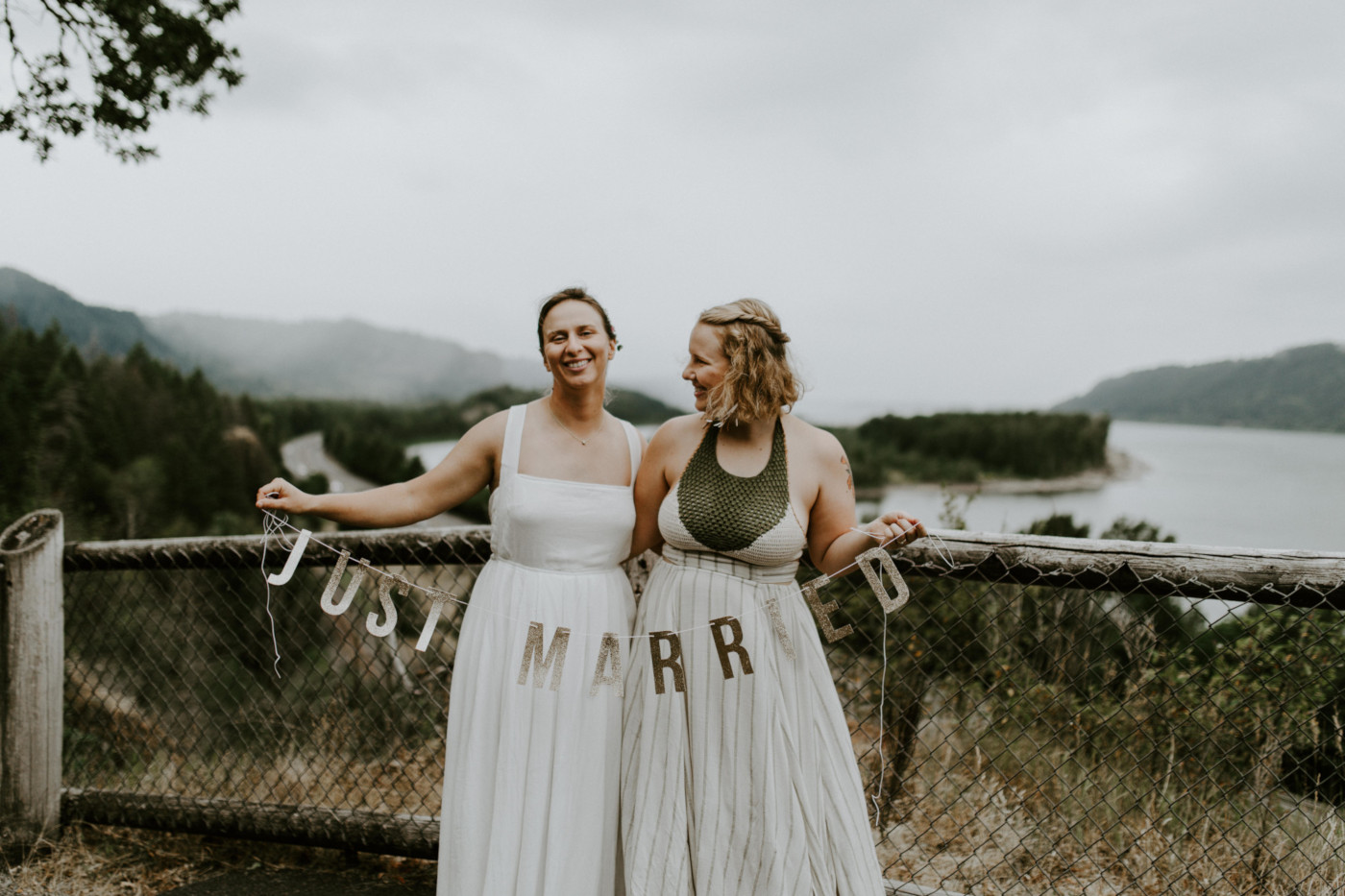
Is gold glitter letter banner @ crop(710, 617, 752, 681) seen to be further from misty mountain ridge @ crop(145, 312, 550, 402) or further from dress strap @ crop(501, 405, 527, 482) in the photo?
misty mountain ridge @ crop(145, 312, 550, 402)

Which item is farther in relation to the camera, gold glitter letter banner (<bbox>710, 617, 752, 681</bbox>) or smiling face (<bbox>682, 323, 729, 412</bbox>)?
smiling face (<bbox>682, 323, 729, 412</bbox>)

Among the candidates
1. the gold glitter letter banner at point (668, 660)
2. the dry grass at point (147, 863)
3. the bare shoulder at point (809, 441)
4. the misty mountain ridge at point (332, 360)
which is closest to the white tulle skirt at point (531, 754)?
the gold glitter letter banner at point (668, 660)

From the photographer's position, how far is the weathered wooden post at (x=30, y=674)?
2898 mm

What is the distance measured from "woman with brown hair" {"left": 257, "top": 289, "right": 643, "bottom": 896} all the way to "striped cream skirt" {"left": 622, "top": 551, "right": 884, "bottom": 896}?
0.42ft

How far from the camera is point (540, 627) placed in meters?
2.15

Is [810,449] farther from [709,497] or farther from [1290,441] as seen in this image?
[1290,441]

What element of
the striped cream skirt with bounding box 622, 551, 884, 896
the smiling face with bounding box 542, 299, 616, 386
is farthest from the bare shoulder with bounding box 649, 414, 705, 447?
the striped cream skirt with bounding box 622, 551, 884, 896

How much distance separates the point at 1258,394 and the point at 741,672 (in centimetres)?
5475

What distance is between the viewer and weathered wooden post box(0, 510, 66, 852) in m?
2.90

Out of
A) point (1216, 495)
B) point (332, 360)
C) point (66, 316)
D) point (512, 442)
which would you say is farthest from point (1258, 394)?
point (332, 360)

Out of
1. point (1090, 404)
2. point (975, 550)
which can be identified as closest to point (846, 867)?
point (975, 550)

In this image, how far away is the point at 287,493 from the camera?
7.31 feet

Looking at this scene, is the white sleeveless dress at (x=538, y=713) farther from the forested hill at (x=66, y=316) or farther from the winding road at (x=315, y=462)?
the winding road at (x=315, y=462)

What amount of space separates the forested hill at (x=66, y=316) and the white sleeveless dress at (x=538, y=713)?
95.1 feet
